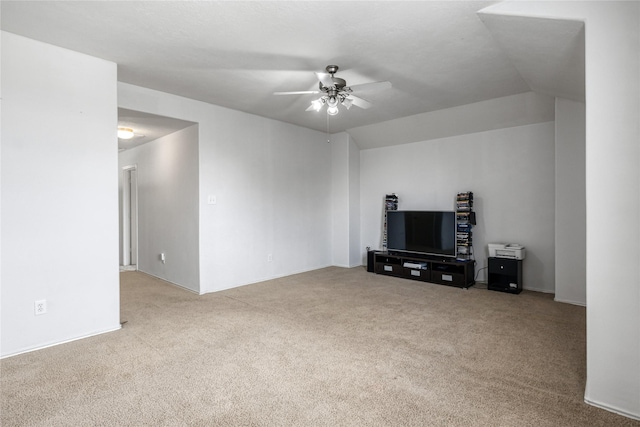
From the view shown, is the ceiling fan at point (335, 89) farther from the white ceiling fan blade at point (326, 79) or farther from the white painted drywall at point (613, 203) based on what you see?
the white painted drywall at point (613, 203)

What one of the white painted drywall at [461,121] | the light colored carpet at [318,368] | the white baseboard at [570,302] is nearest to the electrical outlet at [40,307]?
the light colored carpet at [318,368]

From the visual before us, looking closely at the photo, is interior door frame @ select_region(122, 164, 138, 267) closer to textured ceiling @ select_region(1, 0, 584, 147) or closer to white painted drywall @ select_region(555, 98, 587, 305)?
textured ceiling @ select_region(1, 0, 584, 147)

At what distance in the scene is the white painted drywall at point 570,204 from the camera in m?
3.84

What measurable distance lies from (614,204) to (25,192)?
4.09 meters

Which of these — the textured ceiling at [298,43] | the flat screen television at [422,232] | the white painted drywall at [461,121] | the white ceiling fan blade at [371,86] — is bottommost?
the flat screen television at [422,232]

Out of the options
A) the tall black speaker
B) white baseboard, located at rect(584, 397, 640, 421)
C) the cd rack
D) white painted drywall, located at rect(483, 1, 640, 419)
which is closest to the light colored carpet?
white baseboard, located at rect(584, 397, 640, 421)

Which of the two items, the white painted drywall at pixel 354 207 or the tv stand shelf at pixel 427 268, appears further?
the white painted drywall at pixel 354 207

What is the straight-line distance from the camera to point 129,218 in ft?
22.2

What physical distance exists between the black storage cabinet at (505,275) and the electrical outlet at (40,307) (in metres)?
4.92

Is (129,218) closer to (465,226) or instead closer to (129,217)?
(129,217)

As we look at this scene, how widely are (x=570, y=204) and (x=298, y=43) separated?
3525mm

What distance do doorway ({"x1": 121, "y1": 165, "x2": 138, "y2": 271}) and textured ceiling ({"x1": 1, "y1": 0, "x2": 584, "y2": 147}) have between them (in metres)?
3.32

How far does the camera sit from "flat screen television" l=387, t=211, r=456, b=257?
5.07 meters

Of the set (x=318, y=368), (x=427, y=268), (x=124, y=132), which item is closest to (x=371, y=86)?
(x=318, y=368)
